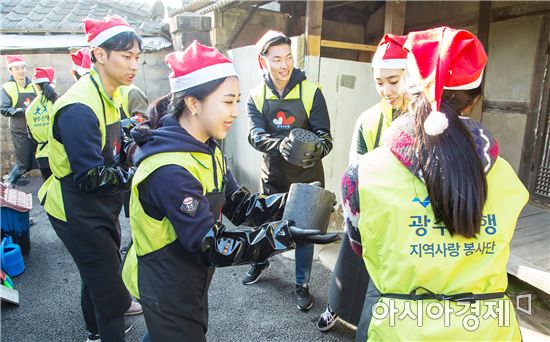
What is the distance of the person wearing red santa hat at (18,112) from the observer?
692 centimetres

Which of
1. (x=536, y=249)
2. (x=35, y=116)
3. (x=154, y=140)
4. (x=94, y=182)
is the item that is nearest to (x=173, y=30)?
(x=35, y=116)

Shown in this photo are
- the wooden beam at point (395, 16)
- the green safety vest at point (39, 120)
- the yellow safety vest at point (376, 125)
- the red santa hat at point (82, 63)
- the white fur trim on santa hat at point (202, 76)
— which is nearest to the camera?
the white fur trim on santa hat at point (202, 76)

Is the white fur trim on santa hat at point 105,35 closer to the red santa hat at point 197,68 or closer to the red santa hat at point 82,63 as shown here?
the red santa hat at point 197,68

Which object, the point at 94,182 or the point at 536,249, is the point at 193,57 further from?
the point at 536,249

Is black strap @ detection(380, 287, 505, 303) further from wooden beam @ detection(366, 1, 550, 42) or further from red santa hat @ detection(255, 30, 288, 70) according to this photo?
wooden beam @ detection(366, 1, 550, 42)

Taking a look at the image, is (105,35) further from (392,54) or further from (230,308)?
(230,308)

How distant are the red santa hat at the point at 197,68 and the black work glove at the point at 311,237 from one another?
0.76m

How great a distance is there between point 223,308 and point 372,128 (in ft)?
6.97

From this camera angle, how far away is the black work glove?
156 cm

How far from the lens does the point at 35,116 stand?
5.32 metres

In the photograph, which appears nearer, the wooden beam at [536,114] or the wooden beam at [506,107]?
the wooden beam at [536,114]

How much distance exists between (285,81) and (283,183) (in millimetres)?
878

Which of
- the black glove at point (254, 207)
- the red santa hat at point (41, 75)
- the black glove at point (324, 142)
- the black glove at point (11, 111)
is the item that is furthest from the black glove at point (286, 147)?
the black glove at point (11, 111)

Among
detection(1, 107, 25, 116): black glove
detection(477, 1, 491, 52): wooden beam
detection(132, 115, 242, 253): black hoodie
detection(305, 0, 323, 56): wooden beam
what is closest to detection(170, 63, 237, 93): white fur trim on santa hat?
detection(132, 115, 242, 253): black hoodie
